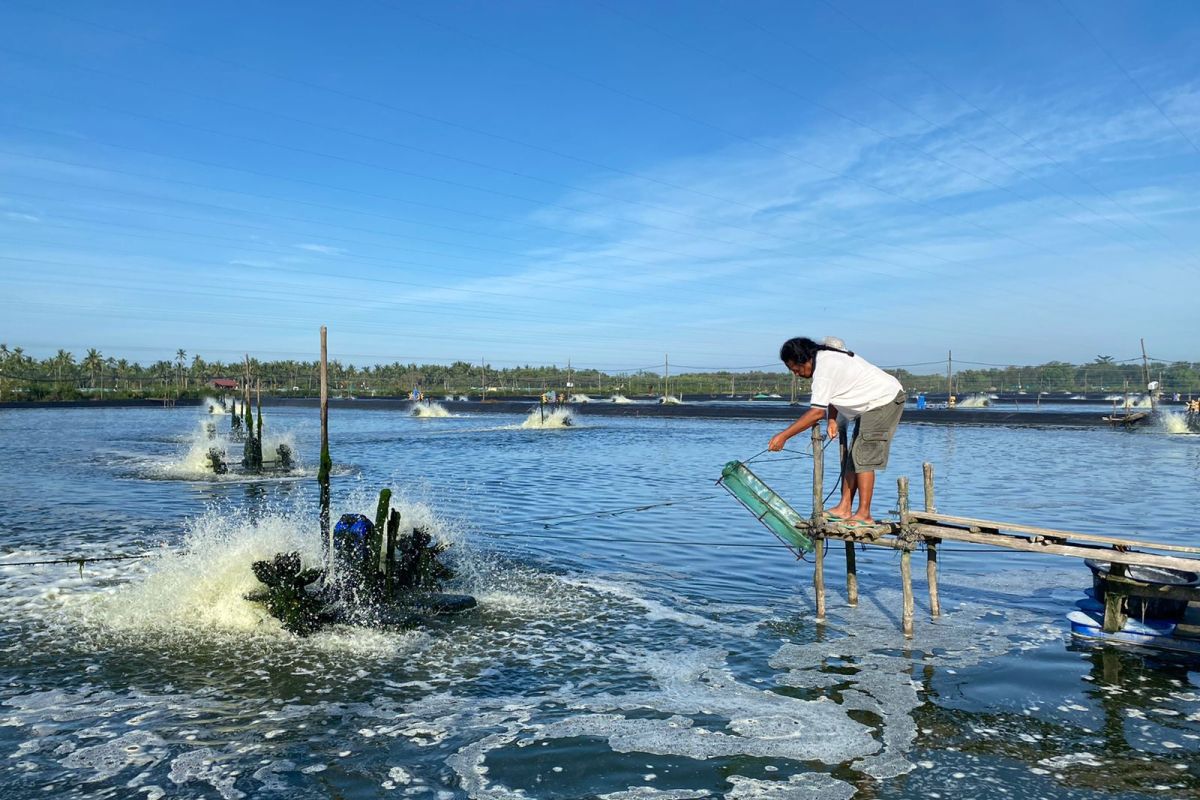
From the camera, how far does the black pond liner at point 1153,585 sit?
7.96 meters

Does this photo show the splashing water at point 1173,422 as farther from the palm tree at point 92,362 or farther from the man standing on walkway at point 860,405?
the palm tree at point 92,362

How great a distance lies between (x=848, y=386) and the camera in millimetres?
8703

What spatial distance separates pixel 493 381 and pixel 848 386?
3766 inches

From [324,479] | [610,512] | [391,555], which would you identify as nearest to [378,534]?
[391,555]

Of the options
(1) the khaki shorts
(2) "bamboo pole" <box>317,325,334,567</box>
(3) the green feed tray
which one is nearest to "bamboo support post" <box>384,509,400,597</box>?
(2) "bamboo pole" <box>317,325,334,567</box>

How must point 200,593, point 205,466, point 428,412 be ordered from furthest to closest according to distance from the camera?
point 428,412
point 205,466
point 200,593

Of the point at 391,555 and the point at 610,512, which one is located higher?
the point at 391,555

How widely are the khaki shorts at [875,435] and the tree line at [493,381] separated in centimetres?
6409

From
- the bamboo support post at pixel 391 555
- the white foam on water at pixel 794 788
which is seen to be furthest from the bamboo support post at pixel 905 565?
the bamboo support post at pixel 391 555

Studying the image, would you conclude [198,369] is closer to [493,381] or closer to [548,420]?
[493,381]

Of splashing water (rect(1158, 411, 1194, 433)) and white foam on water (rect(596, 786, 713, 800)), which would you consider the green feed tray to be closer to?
white foam on water (rect(596, 786, 713, 800))

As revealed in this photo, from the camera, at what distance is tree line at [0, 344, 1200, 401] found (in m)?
76.0

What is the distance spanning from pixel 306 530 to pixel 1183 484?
64.4 ft

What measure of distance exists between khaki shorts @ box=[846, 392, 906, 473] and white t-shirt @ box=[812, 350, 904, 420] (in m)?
0.07
